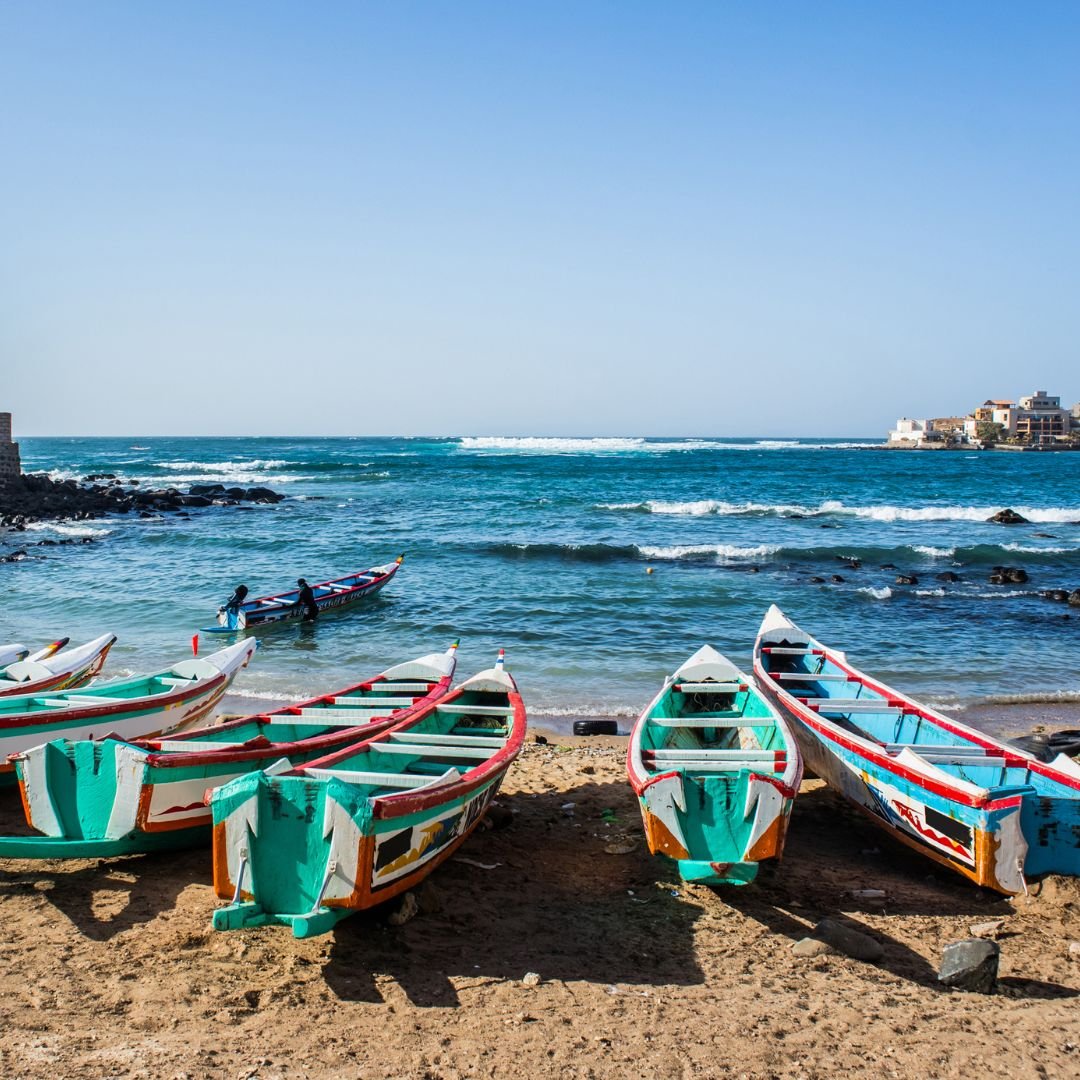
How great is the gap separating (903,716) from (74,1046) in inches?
315

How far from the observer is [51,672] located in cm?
1004

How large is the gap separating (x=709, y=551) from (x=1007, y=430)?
336 ft

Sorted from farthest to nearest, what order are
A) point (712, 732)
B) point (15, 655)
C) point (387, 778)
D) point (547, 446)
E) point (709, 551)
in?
point (547, 446) < point (709, 551) < point (15, 655) < point (712, 732) < point (387, 778)

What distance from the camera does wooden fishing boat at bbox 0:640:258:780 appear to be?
7898 mm

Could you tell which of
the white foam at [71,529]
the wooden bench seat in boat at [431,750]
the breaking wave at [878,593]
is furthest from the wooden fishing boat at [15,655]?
the white foam at [71,529]

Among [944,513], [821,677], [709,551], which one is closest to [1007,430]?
[944,513]

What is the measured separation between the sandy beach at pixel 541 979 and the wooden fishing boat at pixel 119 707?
1.53 metres

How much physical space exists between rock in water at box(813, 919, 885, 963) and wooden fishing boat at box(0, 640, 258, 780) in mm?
6203

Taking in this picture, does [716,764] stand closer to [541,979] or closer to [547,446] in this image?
[541,979]

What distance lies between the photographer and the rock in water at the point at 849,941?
5.77 m

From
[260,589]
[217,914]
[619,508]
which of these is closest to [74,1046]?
[217,914]

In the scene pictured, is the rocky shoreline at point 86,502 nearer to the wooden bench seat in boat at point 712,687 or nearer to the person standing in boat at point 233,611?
the person standing in boat at point 233,611

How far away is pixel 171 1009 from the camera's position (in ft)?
16.0

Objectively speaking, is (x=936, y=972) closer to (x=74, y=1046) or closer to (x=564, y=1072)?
(x=564, y=1072)
